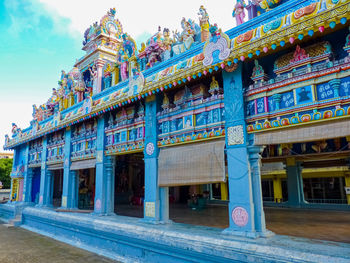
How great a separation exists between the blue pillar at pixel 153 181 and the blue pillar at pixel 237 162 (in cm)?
234

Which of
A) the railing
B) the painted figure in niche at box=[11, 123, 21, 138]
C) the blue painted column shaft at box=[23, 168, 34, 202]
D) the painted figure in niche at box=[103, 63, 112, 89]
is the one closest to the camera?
the painted figure in niche at box=[103, 63, 112, 89]

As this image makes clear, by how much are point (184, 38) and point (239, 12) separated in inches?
75.7

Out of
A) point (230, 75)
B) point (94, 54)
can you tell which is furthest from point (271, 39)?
point (94, 54)

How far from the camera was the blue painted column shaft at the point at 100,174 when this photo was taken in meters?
9.56

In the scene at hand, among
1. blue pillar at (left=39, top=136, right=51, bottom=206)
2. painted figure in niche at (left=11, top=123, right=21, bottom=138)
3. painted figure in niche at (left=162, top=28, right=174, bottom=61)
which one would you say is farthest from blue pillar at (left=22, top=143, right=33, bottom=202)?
painted figure in niche at (left=162, top=28, right=174, bottom=61)

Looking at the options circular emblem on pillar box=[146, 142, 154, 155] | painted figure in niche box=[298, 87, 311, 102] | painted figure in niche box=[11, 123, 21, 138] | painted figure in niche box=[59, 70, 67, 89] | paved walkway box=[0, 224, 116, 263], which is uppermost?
painted figure in niche box=[59, 70, 67, 89]

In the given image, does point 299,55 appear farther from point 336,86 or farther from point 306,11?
point 336,86

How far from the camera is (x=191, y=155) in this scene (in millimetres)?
6789

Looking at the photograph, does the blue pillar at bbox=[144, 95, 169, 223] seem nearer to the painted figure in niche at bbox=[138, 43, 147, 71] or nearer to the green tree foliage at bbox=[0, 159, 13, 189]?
the painted figure in niche at bbox=[138, 43, 147, 71]

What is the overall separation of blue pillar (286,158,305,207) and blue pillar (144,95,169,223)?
7941mm

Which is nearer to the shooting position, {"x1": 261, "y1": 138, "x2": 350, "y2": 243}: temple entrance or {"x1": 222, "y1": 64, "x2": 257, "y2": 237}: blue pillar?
{"x1": 222, "y1": 64, "x2": 257, "y2": 237}: blue pillar

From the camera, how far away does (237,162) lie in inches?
225

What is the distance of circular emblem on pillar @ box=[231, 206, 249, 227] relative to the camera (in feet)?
17.8

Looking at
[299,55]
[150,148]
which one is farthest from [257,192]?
[150,148]
